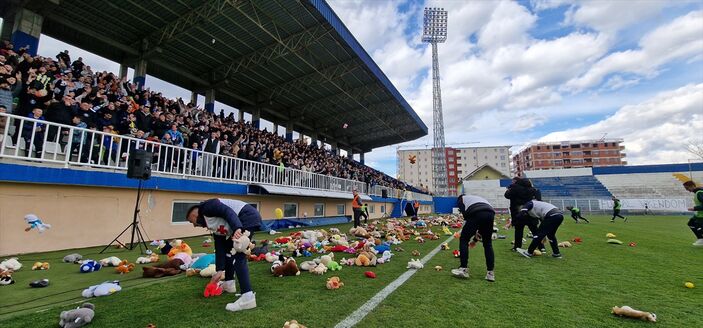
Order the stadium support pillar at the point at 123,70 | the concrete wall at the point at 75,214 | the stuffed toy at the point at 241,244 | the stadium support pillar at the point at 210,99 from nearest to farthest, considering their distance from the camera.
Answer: the stuffed toy at the point at 241,244 → the concrete wall at the point at 75,214 → the stadium support pillar at the point at 123,70 → the stadium support pillar at the point at 210,99

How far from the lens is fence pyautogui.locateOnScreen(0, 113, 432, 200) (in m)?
6.25

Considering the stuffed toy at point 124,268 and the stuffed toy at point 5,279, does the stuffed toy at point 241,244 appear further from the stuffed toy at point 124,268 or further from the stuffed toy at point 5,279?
the stuffed toy at point 5,279

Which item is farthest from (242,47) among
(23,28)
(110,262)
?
(110,262)

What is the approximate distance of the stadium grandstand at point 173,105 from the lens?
676 cm

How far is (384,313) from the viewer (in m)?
3.36

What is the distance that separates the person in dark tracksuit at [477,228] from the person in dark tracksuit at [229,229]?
11.1 ft

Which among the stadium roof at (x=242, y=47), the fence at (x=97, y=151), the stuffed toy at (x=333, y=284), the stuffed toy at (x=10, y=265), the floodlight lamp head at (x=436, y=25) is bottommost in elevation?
the stuffed toy at (x=333, y=284)

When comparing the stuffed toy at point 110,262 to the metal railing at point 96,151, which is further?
the metal railing at point 96,151

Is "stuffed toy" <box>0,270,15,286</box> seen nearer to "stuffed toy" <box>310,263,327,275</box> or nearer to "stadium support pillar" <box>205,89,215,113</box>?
"stuffed toy" <box>310,263,327,275</box>

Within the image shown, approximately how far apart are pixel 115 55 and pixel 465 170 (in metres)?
101

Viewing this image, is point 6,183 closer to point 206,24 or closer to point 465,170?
point 206,24

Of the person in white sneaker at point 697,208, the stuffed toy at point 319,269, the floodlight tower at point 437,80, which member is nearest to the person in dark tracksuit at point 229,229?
the stuffed toy at point 319,269

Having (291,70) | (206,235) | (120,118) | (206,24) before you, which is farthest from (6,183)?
(291,70)

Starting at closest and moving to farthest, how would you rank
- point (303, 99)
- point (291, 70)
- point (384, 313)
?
1. point (384, 313)
2. point (291, 70)
3. point (303, 99)
